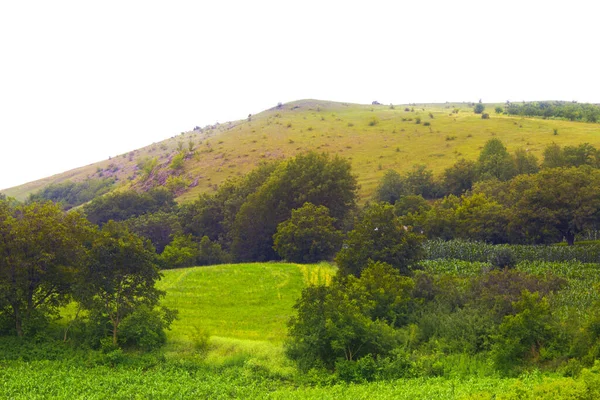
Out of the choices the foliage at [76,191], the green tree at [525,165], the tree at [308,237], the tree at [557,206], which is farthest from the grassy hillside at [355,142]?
the tree at [557,206]

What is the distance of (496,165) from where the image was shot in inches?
2842

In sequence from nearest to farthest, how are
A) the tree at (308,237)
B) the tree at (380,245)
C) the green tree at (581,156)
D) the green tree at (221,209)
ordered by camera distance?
the tree at (380,245)
the tree at (308,237)
the green tree at (581,156)
the green tree at (221,209)

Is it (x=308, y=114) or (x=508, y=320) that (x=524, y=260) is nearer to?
(x=508, y=320)

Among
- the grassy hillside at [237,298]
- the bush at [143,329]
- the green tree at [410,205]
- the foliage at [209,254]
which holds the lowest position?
the foliage at [209,254]

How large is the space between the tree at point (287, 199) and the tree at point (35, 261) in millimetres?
35009

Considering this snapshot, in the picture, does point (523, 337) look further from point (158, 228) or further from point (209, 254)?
point (158, 228)

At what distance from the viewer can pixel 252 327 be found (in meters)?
27.9

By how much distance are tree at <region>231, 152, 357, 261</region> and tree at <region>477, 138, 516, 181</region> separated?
77.1 ft

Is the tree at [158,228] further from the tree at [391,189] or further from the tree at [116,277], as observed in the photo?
the tree at [116,277]

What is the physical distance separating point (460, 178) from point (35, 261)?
6408 centimetres

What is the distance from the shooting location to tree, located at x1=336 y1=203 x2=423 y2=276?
3206 cm

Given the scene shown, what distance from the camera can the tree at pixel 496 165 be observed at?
229 feet

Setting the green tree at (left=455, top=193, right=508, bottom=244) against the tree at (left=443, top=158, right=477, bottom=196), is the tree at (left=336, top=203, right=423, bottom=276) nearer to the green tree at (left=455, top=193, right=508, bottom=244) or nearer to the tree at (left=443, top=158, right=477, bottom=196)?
the green tree at (left=455, top=193, right=508, bottom=244)

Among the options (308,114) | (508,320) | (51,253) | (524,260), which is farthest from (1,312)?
(308,114)
